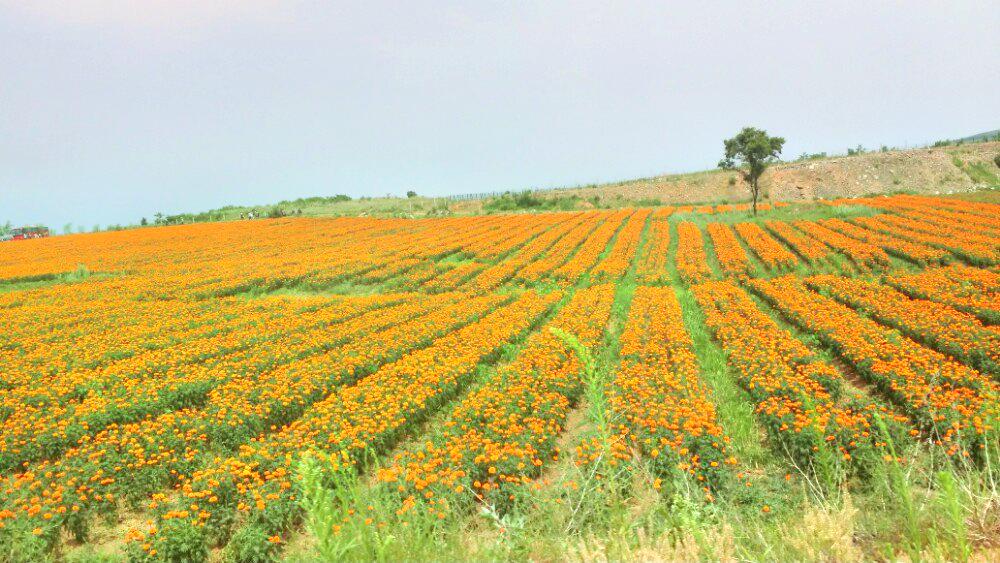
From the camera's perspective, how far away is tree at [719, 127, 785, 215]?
41469 mm

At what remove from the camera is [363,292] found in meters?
23.1

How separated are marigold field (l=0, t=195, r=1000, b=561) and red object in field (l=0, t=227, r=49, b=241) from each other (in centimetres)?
5578

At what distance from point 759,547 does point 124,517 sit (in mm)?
7519

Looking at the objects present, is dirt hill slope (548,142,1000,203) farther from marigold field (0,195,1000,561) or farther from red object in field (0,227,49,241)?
red object in field (0,227,49,241)

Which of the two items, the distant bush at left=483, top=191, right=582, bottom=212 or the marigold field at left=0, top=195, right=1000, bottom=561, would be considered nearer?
the marigold field at left=0, top=195, right=1000, bottom=561

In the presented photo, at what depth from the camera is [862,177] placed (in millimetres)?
69438

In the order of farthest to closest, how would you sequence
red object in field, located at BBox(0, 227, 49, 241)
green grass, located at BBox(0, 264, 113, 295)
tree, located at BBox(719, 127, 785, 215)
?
1. red object in field, located at BBox(0, 227, 49, 241)
2. tree, located at BBox(719, 127, 785, 215)
3. green grass, located at BBox(0, 264, 113, 295)

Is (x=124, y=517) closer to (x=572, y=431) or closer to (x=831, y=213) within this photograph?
(x=572, y=431)

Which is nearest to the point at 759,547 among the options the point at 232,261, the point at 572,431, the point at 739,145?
the point at 572,431

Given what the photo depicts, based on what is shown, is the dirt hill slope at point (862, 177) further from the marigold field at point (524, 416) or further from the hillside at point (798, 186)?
the marigold field at point (524, 416)

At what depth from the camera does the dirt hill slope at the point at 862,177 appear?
6569cm

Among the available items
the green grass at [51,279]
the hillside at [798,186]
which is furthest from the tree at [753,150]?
the green grass at [51,279]

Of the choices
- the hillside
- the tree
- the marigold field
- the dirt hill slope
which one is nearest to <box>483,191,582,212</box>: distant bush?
the hillside

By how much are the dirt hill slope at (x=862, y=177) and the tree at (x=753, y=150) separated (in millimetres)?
24451
